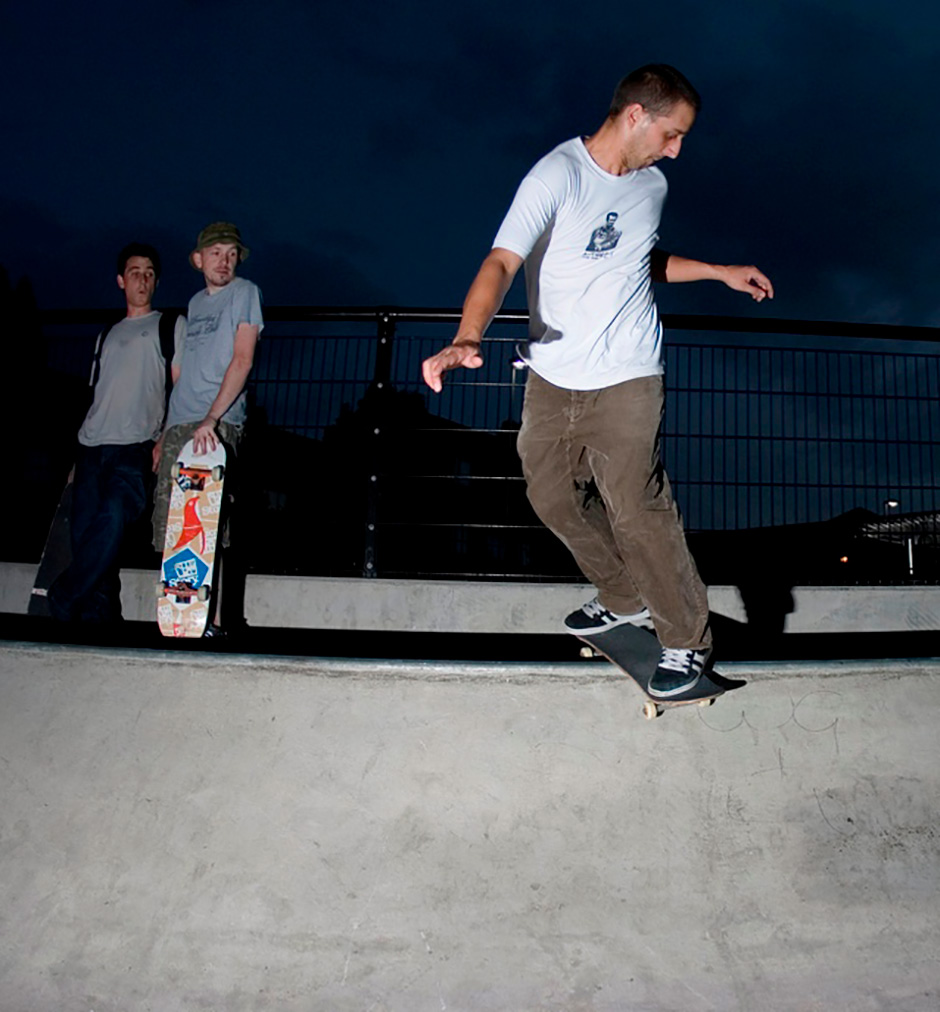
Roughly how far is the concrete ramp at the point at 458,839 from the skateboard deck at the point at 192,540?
1030mm

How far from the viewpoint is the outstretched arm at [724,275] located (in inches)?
106

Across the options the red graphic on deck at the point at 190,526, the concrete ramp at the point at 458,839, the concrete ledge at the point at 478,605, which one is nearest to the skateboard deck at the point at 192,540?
the red graphic on deck at the point at 190,526

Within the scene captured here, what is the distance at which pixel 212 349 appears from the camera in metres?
3.64

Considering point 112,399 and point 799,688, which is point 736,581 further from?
point 112,399

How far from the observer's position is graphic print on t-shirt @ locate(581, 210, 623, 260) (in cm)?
244

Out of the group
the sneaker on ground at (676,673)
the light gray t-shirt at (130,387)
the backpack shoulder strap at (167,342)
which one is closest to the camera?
the sneaker on ground at (676,673)

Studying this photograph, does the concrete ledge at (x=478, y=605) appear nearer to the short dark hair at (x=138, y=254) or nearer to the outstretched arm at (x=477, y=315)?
the short dark hair at (x=138, y=254)

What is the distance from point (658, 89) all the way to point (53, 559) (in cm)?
365

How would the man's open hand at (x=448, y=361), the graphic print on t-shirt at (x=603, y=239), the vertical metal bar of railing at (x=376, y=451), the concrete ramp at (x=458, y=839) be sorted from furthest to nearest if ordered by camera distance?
the vertical metal bar of railing at (x=376, y=451)
the graphic print on t-shirt at (x=603, y=239)
the man's open hand at (x=448, y=361)
the concrete ramp at (x=458, y=839)

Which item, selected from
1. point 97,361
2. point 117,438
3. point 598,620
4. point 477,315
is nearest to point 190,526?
point 117,438

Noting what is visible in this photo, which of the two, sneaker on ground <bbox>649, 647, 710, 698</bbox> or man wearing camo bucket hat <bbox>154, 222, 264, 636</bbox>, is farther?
man wearing camo bucket hat <bbox>154, 222, 264, 636</bbox>

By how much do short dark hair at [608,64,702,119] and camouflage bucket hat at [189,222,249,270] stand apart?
2.02m

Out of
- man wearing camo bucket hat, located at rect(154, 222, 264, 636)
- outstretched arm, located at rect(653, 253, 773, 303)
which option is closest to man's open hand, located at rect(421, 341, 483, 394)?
outstretched arm, located at rect(653, 253, 773, 303)

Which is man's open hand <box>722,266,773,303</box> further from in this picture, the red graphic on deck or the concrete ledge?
the red graphic on deck
